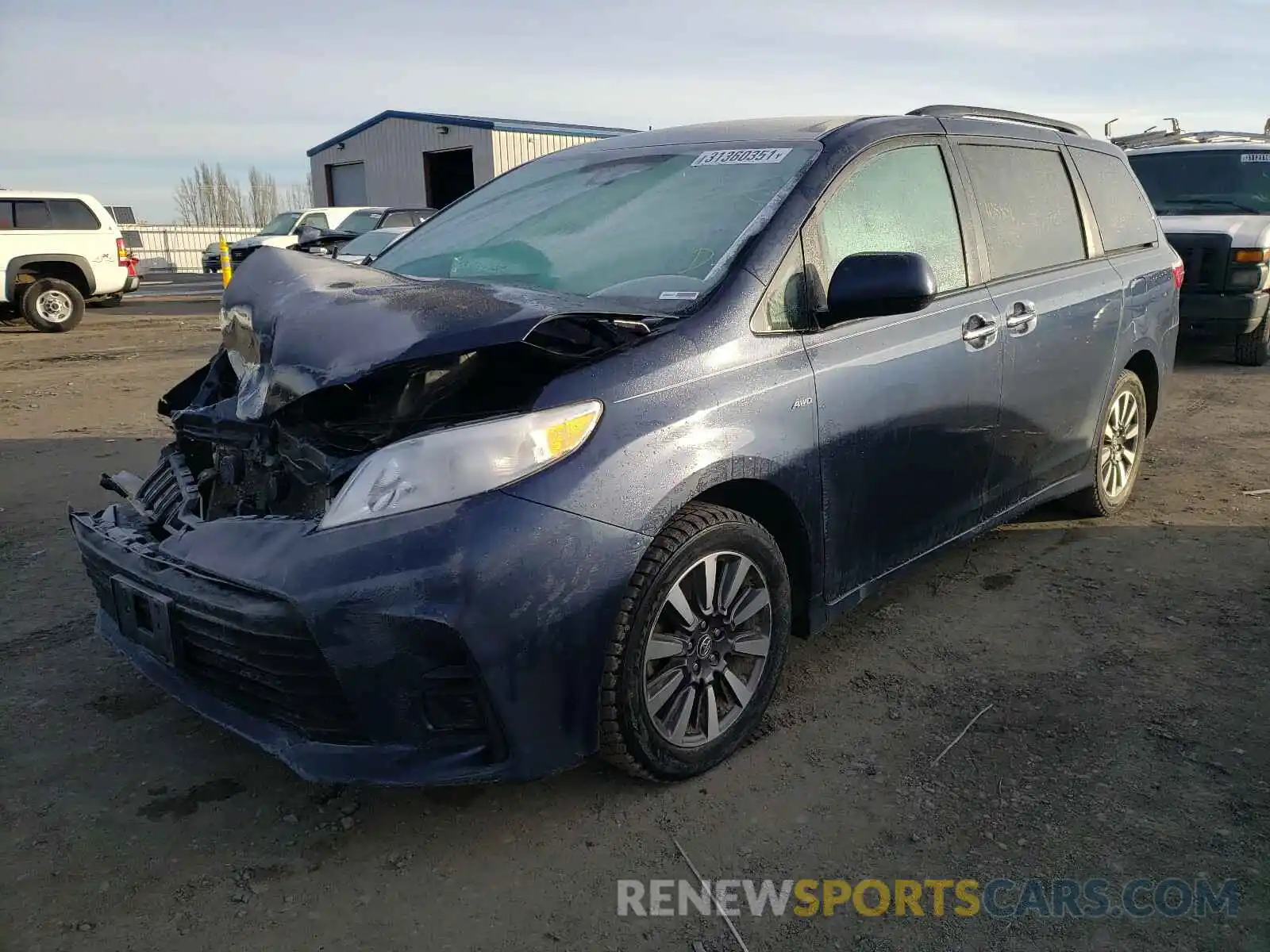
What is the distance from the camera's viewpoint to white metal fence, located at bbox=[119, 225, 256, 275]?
1463 inches

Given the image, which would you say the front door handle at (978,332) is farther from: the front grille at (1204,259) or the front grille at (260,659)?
the front grille at (1204,259)

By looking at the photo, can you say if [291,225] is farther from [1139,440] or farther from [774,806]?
[774,806]

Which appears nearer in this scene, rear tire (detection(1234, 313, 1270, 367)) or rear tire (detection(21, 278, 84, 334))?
rear tire (detection(1234, 313, 1270, 367))

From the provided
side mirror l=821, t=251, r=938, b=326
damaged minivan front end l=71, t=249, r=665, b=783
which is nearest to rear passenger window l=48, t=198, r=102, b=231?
damaged minivan front end l=71, t=249, r=665, b=783

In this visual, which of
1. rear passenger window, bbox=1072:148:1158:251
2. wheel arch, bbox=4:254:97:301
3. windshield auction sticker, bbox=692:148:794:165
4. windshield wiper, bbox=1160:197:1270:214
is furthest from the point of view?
wheel arch, bbox=4:254:97:301

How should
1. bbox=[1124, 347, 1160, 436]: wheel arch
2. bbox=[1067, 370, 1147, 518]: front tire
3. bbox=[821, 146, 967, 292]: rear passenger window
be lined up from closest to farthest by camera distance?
bbox=[821, 146, 967, 292]: rear passenger window, bbox=[1067, 370, 1147, 518]: front tire, bbox=[1124, 347, 1160, 436]: wheel arch

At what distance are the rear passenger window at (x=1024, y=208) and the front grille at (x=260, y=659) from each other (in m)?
2.78

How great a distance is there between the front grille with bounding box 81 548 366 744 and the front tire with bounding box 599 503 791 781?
657mm

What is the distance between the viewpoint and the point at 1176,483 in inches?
223

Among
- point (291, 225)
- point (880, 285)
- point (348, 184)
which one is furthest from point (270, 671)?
point (348, 184)

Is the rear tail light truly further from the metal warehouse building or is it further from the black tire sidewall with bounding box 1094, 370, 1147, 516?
the metal warehouse building

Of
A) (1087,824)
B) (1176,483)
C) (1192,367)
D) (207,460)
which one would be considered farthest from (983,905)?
(1192,367)

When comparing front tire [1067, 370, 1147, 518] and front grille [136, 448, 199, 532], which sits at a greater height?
front grille [136, 448, 199, 532]

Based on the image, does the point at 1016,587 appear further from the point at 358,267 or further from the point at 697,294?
the point at 358,267
